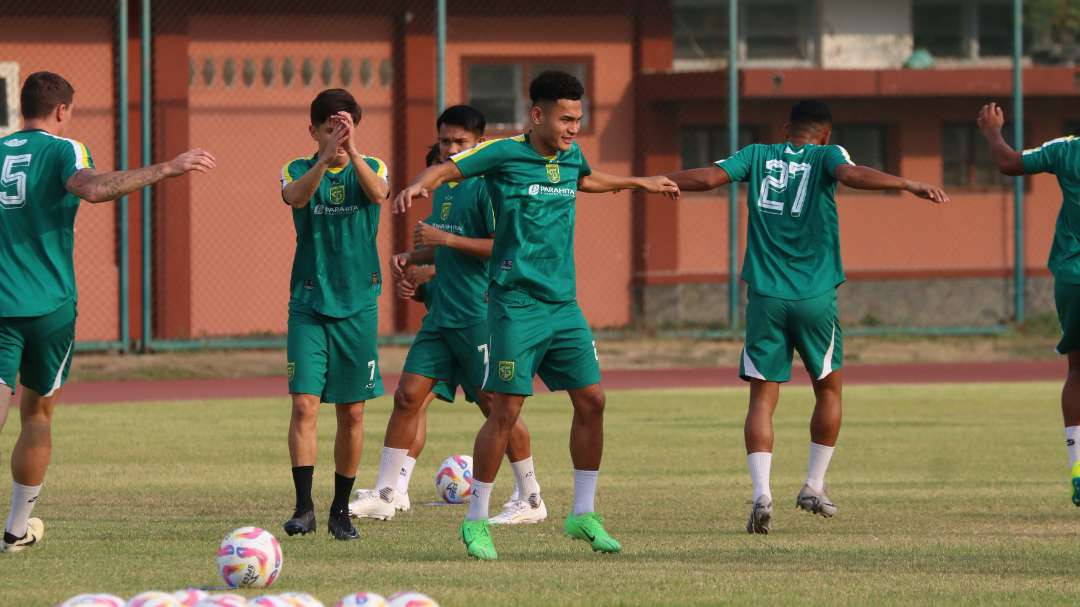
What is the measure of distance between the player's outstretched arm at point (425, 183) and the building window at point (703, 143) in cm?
1918

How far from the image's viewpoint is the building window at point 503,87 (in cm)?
2689

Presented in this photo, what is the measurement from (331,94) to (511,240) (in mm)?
1406

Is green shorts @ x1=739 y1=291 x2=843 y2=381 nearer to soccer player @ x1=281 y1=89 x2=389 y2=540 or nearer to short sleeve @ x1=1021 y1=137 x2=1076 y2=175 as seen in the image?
short sleeve @ x1=1021 y1=137 x2=1076 y2=175

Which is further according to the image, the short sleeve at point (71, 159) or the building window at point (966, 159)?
the building window at point (966, 159)

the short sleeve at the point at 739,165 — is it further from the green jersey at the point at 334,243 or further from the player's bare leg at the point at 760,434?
the green jersey at the point at 334,243

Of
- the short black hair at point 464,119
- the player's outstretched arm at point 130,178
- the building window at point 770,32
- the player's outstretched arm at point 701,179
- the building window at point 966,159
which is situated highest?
the building window at point 770,32

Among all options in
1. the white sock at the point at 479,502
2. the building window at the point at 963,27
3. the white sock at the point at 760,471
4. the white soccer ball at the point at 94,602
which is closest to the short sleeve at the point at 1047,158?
the white sock at the point at 760,471

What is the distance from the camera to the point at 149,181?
8539 mm

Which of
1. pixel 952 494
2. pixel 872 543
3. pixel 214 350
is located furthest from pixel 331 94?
pixel 214 350

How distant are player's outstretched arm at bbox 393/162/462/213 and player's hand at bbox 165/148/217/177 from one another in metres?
0.86

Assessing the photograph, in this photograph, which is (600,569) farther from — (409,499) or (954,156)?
(954,156)

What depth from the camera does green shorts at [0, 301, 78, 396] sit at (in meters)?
8.86

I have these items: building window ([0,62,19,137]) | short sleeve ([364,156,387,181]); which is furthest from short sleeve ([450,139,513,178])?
building window ([0,62,19,137])

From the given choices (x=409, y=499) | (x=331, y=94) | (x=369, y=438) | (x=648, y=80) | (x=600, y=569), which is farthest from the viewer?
(x=648, y=80)
